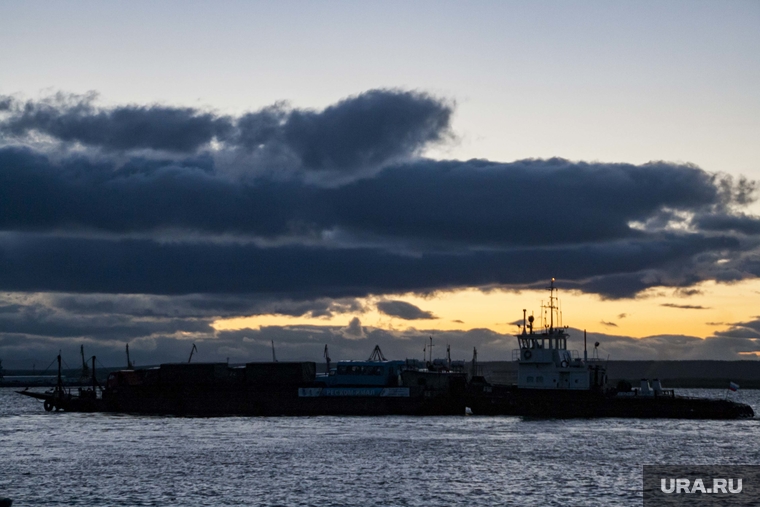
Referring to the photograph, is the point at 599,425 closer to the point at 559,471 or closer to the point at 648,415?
the point at 648,415

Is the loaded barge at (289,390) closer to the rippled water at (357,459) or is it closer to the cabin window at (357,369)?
the cabin window at (357,369)

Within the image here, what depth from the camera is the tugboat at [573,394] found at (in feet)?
330

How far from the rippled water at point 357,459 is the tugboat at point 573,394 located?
166 cm

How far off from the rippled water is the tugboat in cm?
166

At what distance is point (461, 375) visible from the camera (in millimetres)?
118125

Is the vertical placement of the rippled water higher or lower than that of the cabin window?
lower

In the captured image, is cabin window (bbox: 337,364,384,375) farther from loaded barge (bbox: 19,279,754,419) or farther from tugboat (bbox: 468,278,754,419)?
tugboat (bbox: 468,278,754,419)

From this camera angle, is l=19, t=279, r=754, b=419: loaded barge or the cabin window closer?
l=19, t=279, r=754, b=419: loaded barge

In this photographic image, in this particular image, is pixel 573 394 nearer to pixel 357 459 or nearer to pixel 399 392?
pixel 399 392

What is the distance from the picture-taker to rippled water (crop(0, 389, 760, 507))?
53.3 m

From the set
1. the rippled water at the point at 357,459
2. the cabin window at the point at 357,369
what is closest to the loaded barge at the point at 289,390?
the cabin window at the point at 357,369

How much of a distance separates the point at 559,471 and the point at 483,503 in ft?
44.1

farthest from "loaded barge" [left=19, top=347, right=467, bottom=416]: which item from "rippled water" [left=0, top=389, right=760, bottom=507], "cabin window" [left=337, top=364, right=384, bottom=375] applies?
"rippled water" [left=0, top=389, right=760, bottom=507]

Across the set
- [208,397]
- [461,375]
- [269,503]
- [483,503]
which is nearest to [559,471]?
[483,503]
